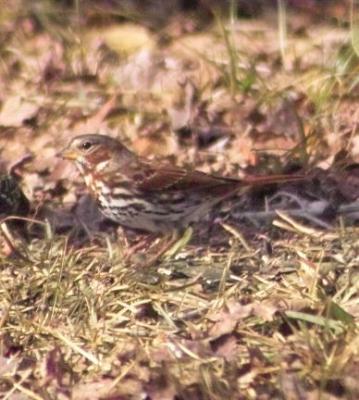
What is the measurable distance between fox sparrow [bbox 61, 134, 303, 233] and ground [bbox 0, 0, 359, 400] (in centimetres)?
15

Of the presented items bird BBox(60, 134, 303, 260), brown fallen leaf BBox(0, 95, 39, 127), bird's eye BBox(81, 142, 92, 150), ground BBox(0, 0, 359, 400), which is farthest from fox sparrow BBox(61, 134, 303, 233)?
brown fallen leaf BBox(0, 95, 39, 127)

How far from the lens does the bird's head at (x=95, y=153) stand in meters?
7.12

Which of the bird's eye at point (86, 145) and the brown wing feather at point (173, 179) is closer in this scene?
the brown wing feather at point (173, 179)

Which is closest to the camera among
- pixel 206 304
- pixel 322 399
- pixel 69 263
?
pixel 322 399

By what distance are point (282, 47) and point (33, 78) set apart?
157cm

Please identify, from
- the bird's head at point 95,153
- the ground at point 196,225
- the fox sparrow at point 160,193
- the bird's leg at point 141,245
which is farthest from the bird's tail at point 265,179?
the bird's head at point 95,153

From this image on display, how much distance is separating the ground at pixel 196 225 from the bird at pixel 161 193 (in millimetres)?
150

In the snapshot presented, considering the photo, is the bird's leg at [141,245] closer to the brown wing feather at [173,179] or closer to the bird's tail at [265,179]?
the brown wing feather at [173,179]

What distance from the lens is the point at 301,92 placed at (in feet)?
27.4

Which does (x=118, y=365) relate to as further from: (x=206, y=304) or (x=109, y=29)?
(x=109, y=29)

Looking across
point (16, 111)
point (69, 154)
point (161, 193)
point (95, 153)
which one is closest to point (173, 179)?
point (161, 193)

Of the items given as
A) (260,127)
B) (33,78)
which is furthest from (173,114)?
(33,78)

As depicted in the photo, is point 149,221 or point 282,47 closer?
point 149,221

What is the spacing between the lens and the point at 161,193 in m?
6.88
